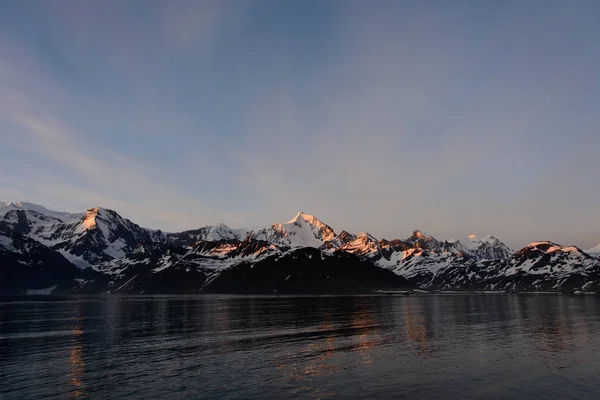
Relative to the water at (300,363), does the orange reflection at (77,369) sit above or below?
above

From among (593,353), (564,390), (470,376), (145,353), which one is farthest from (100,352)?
(593,353)

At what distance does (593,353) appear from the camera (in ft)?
224

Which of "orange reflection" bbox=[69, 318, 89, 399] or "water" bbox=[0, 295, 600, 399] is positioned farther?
"water" bbox=[0, 295, 600, 399]

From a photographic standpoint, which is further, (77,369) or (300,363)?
(300,363)

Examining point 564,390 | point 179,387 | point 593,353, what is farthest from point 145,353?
point 593,353

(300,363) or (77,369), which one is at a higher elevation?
(77,369)

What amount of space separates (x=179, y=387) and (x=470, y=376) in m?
33.7

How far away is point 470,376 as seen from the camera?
5231 centimetres

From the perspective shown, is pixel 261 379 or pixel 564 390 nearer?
pixel 564 390

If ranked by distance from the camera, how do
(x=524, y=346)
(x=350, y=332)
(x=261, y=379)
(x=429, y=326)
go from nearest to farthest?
(x=261, y=379), (x=524, y=346), (x=350, y=332), (x=429, y=326)

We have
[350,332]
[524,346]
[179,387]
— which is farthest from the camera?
[350,332]

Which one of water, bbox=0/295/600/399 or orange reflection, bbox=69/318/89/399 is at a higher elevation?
orange reflection, bbox=69/318/89/399

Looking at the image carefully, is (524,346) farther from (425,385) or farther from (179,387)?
(179,387)

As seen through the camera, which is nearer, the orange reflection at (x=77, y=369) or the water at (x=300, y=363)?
the orange reflection at (x=77, y=369)
